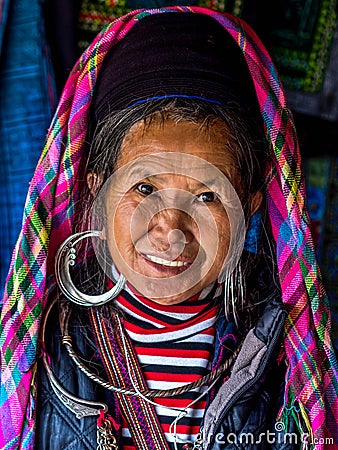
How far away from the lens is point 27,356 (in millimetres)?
1534

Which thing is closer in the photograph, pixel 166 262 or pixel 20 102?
pixel 166 262

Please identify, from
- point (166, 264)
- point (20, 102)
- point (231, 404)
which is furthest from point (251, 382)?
point (20, 102)

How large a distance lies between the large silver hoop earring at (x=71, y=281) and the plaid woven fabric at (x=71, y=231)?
37 mm

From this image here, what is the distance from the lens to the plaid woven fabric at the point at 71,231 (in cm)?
154

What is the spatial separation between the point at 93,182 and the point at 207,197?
0.31m

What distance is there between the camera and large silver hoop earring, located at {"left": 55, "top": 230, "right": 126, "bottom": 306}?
1599mm

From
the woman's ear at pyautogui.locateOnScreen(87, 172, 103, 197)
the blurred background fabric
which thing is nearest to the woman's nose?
the woman's ear at pyautogui.locateOnScreen(87, 172, 103, 197)

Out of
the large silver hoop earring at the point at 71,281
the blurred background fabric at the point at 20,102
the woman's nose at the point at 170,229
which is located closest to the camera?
the woman's nose at the point at 170,229

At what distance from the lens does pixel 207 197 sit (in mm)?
1537

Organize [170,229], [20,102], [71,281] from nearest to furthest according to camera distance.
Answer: [170,229]
[71,281]
[20,102]

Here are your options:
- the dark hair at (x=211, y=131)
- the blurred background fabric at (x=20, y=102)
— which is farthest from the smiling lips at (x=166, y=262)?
the blurred background fabric at (x=20, y=102)

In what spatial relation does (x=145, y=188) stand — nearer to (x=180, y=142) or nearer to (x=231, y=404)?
(x=180, y=142)

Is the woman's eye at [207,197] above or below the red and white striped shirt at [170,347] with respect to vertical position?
above

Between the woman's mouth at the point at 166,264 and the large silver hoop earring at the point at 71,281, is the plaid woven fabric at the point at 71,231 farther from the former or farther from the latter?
the woman's mouth at the point at 166,264
